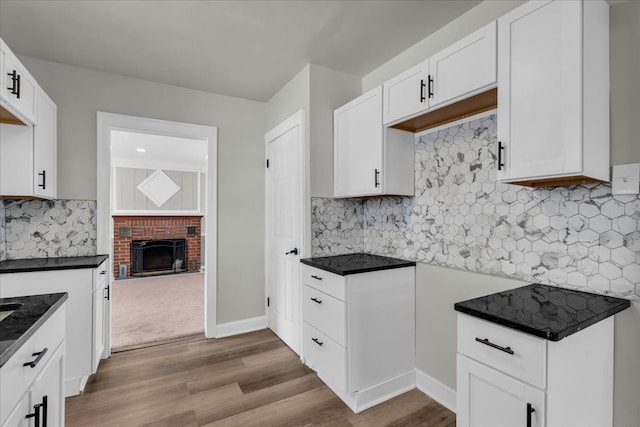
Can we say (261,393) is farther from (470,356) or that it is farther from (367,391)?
(470,356)

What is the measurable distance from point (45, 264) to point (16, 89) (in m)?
1.17

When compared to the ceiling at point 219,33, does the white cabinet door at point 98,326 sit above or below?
below

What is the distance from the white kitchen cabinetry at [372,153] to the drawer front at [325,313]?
818 mm

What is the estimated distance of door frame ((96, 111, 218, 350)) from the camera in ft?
Answer: 8.95

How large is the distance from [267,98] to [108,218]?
1.95 m

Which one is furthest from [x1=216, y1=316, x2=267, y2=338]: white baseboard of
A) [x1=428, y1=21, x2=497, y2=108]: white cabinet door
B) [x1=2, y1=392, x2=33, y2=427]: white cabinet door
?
[x1=428, y1=21, x2=497, y2=108]: white cabinet door

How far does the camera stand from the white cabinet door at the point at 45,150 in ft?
7.26

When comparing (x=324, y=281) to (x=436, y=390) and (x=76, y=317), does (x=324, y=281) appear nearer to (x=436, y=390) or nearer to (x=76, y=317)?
(x=436, y=390)

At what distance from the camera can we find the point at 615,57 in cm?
134

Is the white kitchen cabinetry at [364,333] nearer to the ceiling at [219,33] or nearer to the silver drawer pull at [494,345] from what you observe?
the silver drawer pull at [494,345]

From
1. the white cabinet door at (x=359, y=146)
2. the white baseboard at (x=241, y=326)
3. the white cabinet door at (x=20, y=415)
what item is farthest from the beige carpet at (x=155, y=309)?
the white cabinet door at (x=359, y=146)

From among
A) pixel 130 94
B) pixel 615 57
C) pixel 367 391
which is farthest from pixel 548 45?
pixel 130 94

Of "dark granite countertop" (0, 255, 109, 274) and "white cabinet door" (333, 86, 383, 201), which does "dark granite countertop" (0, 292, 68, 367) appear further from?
"white cabinet door" (333, 86, 383, 201)

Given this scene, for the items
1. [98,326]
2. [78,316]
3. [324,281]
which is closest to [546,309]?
[324,281]
